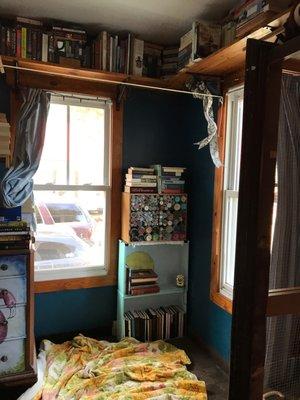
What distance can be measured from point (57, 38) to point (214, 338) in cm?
278

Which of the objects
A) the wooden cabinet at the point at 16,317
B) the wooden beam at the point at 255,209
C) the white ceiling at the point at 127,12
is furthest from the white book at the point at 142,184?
the wooden beam at the point at 255,209

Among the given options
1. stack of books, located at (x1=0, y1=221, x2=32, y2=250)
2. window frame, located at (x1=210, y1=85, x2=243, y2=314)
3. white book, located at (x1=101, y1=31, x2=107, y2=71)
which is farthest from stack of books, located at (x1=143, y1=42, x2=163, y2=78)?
stack of books, located at (x1=0, y1=221, x2=32, y2=250)

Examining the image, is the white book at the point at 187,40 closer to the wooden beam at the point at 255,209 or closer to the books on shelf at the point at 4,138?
the books on shelf at the point at 4,138

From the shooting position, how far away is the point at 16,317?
7.27 ft

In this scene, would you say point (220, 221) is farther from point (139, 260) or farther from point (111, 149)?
point (111, 149)

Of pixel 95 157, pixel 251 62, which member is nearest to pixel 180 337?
pixel 95 157

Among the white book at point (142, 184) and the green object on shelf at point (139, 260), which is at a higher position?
the white book at point (142, 184)

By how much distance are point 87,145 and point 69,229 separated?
2.60 feet

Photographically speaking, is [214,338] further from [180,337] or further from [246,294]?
[246,294]

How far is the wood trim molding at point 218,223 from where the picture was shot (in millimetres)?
2586

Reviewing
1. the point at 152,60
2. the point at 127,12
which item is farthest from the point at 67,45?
the point at 152,60

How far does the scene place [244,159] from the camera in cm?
100

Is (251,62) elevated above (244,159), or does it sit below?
above

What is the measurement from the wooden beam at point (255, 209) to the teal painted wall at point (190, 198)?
1.74 metres
